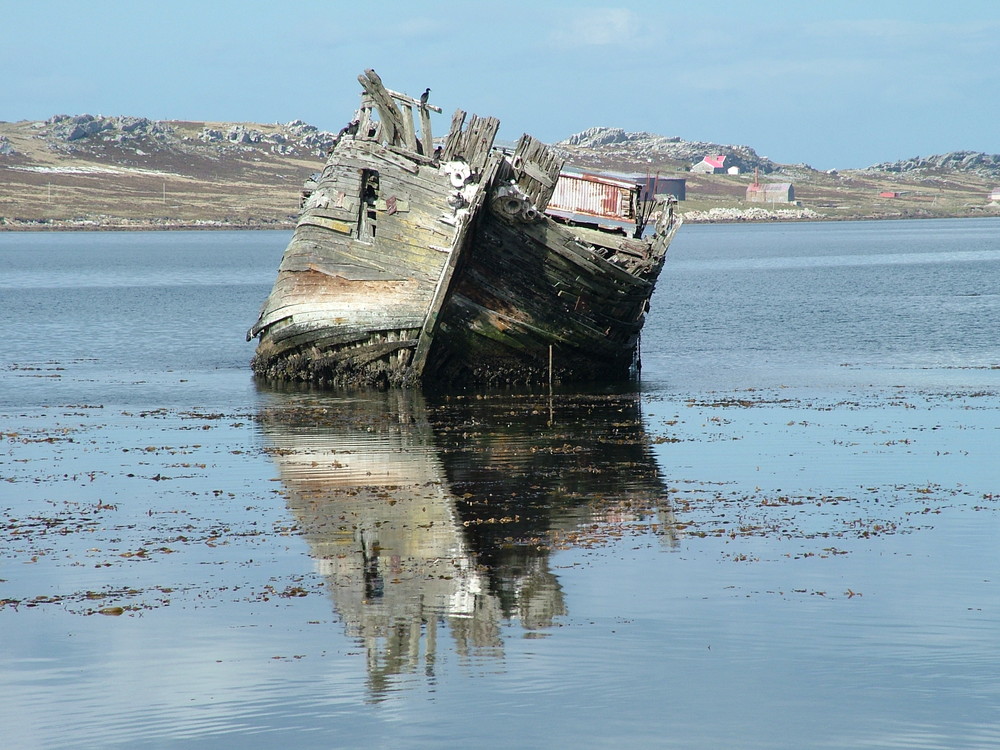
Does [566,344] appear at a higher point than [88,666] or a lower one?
higher

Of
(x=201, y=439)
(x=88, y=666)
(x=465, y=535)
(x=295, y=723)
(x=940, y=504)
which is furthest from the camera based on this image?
(x=201, y=439)

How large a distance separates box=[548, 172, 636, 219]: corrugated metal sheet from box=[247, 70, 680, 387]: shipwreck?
268cm

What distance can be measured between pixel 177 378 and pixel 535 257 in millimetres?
10680

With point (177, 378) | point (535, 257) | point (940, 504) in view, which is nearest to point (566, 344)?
point (535, 257)

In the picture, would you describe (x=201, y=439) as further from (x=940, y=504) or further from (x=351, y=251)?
(x=940, y=504)

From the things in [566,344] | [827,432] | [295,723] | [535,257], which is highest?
[535,257]

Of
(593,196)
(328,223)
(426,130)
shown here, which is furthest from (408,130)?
(593,196)

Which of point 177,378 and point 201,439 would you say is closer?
point 201,439

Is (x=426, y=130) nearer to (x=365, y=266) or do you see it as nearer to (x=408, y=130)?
(x=408, y=130)

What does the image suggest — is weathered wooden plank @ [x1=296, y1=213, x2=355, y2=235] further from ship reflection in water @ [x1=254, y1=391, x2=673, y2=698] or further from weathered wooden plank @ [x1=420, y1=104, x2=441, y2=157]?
ship reflection in water @ [x1=254, y1=391, x2=673, y2=698]

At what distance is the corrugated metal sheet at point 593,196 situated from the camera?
3322 centimetres

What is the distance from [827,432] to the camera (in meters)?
23.1

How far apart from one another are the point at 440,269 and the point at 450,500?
10851 mm

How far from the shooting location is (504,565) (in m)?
14.1
